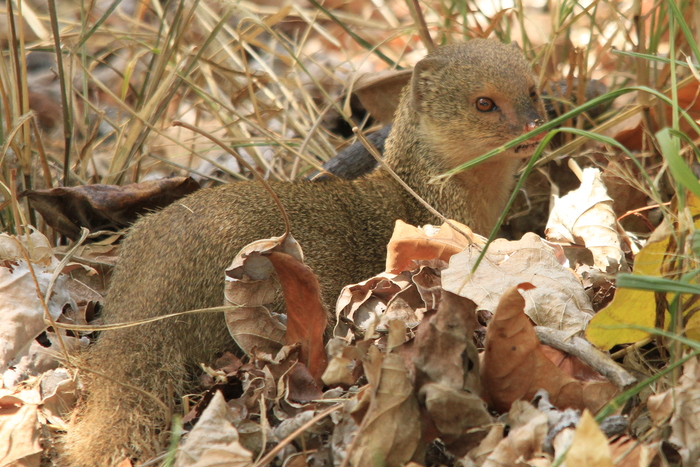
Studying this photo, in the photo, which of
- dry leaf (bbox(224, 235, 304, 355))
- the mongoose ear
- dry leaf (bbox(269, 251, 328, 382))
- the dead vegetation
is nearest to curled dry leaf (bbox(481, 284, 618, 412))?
the dead vegetation

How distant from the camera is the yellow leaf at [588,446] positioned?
1487mm

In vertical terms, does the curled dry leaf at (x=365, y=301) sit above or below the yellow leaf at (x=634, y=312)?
below

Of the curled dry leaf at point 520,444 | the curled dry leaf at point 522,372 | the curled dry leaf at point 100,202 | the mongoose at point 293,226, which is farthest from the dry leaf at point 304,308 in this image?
the curled dry leaf at point 100,202

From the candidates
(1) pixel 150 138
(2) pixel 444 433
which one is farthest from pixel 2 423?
(1) pixel 150 138

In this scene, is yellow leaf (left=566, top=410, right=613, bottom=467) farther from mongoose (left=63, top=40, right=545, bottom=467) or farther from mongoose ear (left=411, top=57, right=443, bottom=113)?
mongoose ear (left=411, top=57, right=443, bottom=113)

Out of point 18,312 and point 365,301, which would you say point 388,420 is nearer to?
point 365,301

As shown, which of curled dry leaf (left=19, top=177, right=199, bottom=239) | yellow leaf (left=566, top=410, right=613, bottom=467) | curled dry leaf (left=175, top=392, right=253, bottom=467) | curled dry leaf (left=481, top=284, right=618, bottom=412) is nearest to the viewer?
yellow leaf (left=566, top=410, right=613, bottom=467)

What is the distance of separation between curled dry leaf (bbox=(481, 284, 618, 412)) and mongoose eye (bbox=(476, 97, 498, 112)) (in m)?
1.47

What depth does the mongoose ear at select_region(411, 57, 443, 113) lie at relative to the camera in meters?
3.38

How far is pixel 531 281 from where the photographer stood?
2389mm

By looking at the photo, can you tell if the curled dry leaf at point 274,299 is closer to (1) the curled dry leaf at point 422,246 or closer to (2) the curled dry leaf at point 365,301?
(2) the curled dry leaf at point 365,301

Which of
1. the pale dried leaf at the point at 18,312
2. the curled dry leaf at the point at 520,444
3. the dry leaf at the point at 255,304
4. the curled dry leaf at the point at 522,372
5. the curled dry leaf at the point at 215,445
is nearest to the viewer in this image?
the curled dry leaf at the point at 520,444

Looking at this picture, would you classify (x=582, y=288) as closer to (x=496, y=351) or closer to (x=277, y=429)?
(x=496, y=351)

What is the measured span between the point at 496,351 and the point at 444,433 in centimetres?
27
